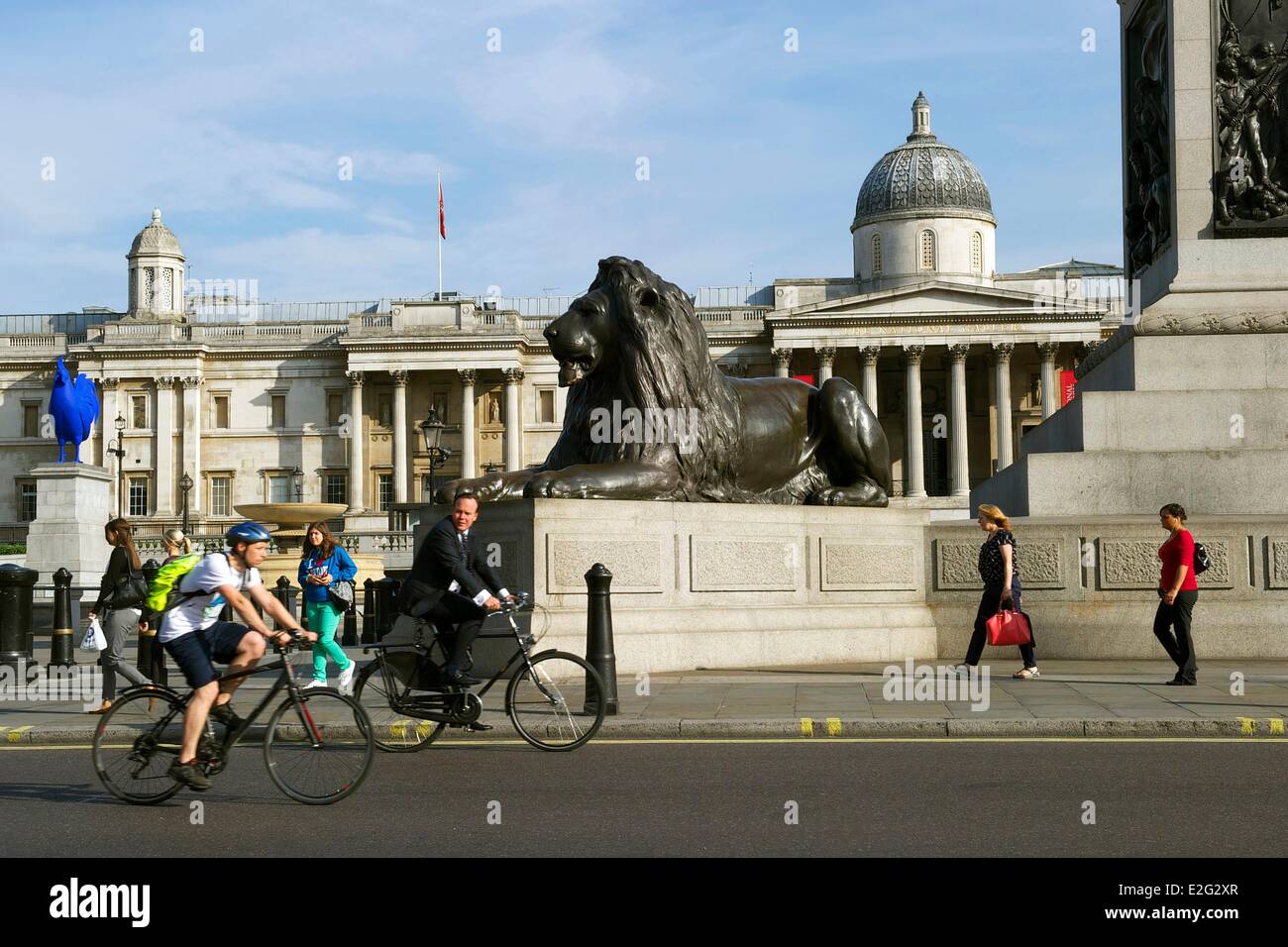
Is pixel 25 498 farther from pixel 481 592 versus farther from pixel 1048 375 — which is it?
pixel 481 592

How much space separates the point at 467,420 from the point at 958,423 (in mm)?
27453

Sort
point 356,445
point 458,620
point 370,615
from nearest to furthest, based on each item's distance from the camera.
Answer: point 458,620 < point 370,615 < point 356,445

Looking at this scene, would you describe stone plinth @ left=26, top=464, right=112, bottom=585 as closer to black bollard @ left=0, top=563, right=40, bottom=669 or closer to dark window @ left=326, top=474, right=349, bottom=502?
black bollard @ left=0, top=563, right=40, bottom=669

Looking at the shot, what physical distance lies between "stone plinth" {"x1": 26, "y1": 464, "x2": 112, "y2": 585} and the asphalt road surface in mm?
23203

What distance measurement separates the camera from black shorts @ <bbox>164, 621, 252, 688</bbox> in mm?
8086

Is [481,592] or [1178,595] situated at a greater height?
[481,592]

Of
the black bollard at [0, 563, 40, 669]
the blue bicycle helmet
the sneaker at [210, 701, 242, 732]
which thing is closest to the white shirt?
the blue bicycle helmet

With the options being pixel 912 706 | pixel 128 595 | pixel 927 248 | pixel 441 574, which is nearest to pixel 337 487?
pixel 927 248

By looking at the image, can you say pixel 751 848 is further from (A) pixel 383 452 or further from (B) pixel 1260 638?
(A) pixel 383 452

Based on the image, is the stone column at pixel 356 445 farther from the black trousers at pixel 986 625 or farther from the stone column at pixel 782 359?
the black trousers at pixel 986 625

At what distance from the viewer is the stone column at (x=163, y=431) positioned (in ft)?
283

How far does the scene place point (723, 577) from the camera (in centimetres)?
1389
